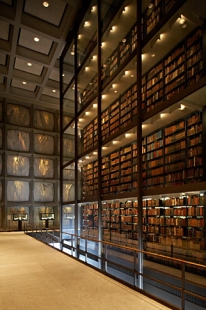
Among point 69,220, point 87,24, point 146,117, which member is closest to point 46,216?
point 69,220

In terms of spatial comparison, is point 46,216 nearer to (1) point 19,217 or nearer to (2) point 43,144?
(1) point 19,217

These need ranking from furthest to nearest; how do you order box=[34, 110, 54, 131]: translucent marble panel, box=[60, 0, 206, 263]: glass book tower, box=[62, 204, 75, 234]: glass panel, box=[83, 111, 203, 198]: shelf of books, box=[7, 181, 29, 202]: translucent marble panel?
box=[34, 110, 54, 131]: translucent marble panel, box=[7, 181, 29, 202]: translucent marble panel, box=[62, 204, 75, 234]: glass panel, box=[83, 111, 203, 198]: shelf of books, box=[60, 0, 206, 263]: glass book tower

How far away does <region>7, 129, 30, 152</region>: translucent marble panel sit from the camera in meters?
16.8

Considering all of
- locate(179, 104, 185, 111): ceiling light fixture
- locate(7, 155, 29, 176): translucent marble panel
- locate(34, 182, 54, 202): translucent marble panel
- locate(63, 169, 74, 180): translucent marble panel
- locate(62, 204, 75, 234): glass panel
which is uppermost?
locate(179, 104, 185, 111): ceiling light fixture

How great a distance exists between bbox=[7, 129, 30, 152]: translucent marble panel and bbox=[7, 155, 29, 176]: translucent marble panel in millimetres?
560

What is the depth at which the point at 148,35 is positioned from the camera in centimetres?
617

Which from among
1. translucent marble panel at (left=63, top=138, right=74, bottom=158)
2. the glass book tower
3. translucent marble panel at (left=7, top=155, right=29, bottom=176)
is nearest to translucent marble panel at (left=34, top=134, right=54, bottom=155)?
translucent marble panel at (left=63, top=138, right=74, bottom=158)

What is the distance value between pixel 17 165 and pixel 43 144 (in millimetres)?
2238

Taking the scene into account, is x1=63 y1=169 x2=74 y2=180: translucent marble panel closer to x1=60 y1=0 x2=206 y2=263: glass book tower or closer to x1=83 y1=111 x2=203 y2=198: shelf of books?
x1=60 y1=0 x2=206 y2=263: glass book tower

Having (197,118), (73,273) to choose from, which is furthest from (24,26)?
(73,273)

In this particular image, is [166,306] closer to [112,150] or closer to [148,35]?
[148,35]

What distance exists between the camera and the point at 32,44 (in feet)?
39.3

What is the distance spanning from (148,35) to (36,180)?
13254 millimetres

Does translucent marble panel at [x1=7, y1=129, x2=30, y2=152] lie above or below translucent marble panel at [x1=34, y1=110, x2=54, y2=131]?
below
